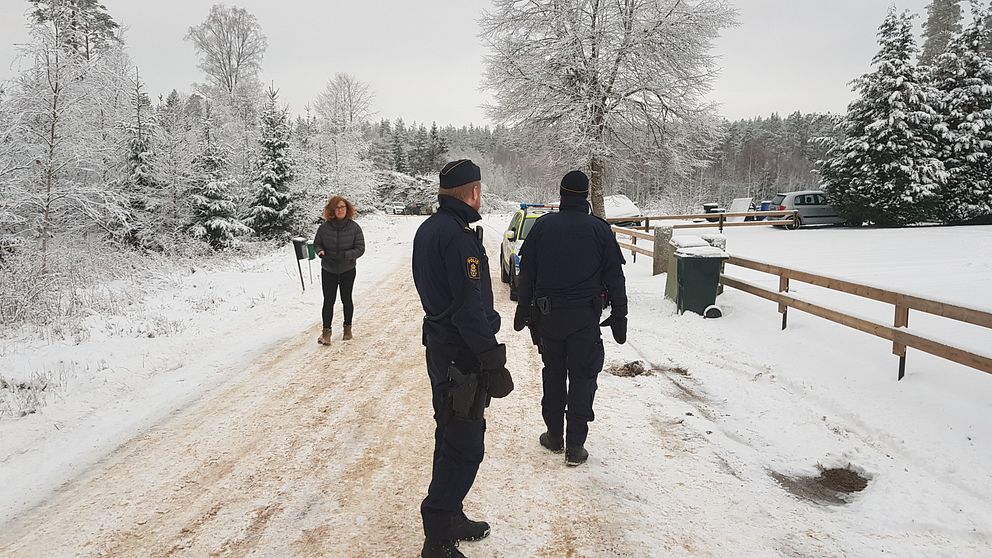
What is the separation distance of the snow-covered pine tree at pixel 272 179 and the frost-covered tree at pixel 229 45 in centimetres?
1287

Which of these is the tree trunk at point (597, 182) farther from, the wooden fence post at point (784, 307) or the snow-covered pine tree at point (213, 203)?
the snow-covered pine tree at point (213, 203)

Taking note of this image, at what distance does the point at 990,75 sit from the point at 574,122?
20251 mm

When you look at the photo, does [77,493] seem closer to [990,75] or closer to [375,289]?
[375,289]

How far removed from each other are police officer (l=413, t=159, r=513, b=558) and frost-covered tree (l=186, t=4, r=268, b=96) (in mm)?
34343

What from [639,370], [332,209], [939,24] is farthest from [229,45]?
[939,24]

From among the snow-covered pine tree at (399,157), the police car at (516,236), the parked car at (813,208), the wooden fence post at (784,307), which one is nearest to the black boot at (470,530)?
the wooden fence post at (784,307)

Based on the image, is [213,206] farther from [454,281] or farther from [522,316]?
[454,281]

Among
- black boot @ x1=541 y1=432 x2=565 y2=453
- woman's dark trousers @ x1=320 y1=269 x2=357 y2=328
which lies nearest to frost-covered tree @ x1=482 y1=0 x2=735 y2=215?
woman's dark trousers @ x1=320 y1=269 x2=357 y2=328

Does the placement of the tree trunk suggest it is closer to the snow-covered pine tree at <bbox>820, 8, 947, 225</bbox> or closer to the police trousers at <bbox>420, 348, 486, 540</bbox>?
the snow-covered pine tree at <bbox>820, 8, 947, 225</bbox>

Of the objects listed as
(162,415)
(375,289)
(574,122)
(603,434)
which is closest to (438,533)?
(603,434)

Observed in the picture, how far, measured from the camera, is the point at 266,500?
3.38 metres

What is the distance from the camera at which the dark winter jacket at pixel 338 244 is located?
6.99 m

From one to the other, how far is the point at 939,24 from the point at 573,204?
198 ft

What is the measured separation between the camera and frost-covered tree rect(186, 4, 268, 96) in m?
31.5
